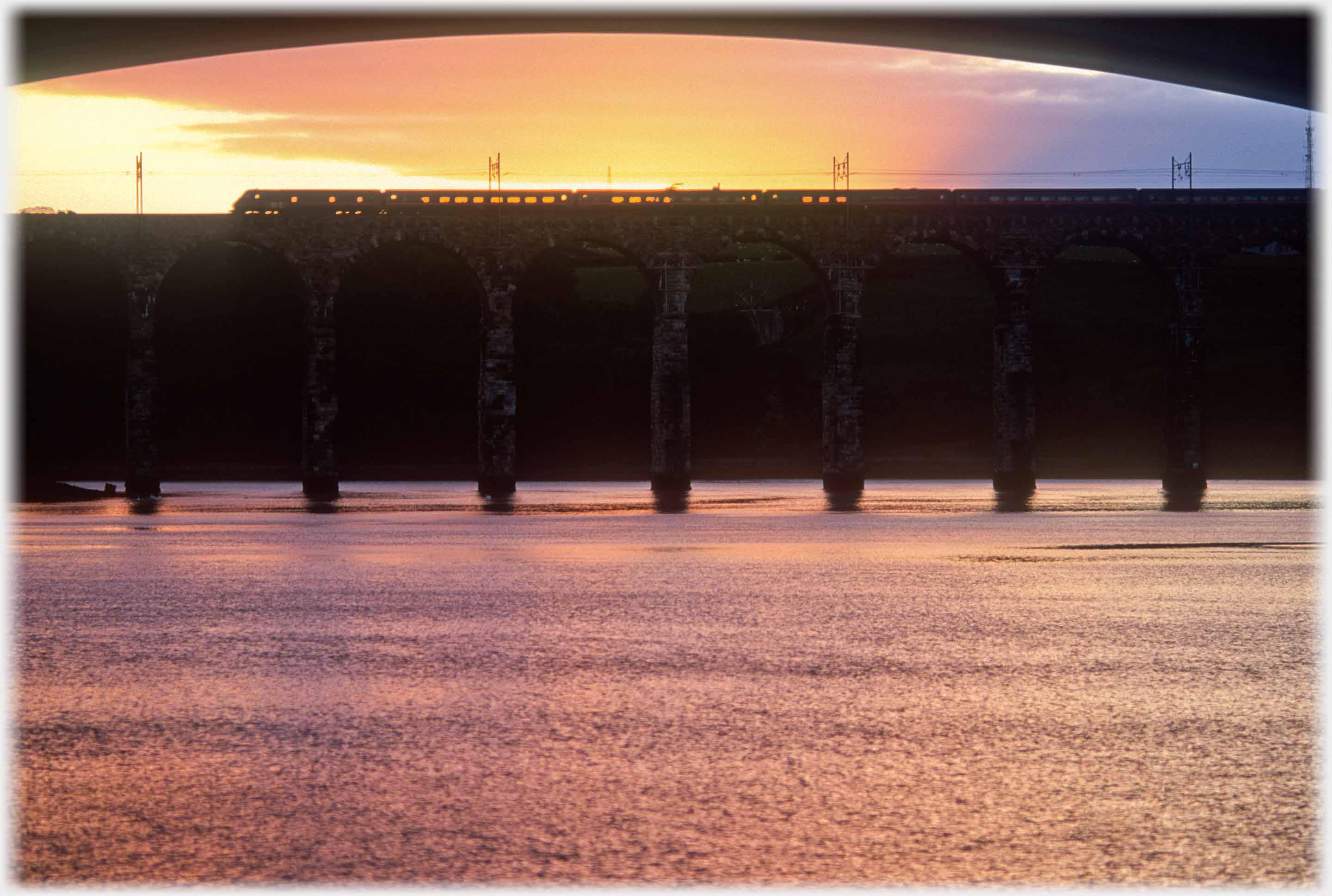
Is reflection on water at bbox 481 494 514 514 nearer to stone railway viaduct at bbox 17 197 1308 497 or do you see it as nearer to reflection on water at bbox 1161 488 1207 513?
stone railway viaduct at bbox 17 197 1308 497

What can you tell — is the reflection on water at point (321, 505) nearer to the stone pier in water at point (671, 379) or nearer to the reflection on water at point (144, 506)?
the reflection on water at point (144, 506)

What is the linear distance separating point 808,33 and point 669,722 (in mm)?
8553

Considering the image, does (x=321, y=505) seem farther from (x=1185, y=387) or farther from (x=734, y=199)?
(x=1185, y=387)

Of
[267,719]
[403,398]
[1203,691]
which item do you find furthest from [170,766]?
[403,398]

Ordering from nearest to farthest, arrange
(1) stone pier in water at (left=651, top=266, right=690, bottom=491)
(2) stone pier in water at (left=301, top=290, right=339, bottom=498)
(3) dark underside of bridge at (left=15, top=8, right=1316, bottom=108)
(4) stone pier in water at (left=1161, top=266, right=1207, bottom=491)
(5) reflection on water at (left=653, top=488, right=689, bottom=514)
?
(3) dark underside of bridge at (left=15, top=8, right=1316, bottom=108), (5) reflection on water at (left=653, top=488, right=689, bottom=514), (2) stone pier in water at (left=301, top=290, right=339, bottom=498), (1) stone pier in water at (left=651, top=266, right=690, bottom=491), (4) stone pier in water at (left=1161, top=266, right=1207, bottom=491)

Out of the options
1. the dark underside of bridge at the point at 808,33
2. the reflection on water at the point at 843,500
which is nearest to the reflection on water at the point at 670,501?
the reflection on water at the point at 843,500

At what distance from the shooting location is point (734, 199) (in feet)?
184

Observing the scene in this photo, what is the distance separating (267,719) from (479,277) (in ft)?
157

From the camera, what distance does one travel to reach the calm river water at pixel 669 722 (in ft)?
18.8

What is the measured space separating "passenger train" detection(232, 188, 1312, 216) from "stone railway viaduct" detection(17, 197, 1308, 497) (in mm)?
240

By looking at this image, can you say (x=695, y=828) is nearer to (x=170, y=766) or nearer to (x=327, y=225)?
(x=170, y=766)

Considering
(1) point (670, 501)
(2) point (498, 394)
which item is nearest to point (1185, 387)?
(1) point (670, 501)

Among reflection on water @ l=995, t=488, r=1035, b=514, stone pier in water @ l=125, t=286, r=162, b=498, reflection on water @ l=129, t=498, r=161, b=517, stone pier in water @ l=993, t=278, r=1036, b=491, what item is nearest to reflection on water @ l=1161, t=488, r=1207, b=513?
reflection on water @ l=995, t=488, r=1035, b=514

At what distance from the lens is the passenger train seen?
5553 centimetres
